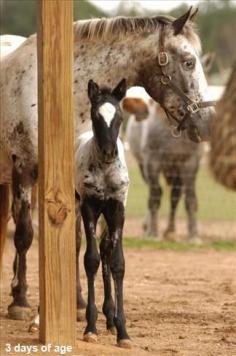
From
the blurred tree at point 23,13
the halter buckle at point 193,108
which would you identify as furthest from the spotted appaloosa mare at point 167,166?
the blurred tree at point 23,13

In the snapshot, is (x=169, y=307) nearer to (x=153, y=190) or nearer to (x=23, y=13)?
(x=153, y=190)

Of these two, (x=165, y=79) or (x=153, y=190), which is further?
(x=153, y=190)

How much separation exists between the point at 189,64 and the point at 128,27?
568mm

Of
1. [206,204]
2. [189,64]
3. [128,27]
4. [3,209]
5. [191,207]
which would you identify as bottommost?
[206,204]

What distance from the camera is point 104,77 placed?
8820mm

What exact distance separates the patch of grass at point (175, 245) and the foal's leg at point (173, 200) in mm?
800

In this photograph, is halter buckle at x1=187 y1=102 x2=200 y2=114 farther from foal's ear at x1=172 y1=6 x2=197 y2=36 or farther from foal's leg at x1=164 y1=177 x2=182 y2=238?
foal's leg at x1=164 y1=177 x2=182 y2=238

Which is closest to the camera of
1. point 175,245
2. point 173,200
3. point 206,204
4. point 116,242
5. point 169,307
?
point 116,242

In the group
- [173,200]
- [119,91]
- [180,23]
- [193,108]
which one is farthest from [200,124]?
[173,200]

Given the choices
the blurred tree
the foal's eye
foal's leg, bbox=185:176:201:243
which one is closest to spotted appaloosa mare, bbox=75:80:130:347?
the foal's eye

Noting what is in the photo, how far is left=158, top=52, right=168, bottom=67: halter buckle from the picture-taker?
869cm

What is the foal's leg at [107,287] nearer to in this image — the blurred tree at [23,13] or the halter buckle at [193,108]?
the halter buckle at [193,108]

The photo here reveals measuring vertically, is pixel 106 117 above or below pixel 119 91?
below

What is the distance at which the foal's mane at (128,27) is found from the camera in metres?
8.81
